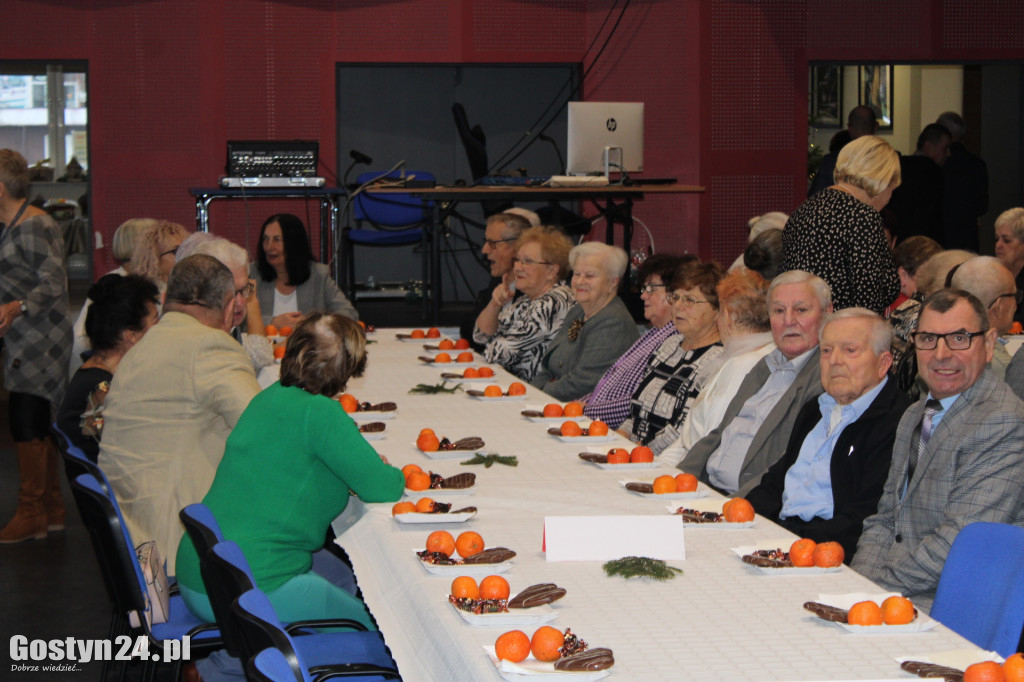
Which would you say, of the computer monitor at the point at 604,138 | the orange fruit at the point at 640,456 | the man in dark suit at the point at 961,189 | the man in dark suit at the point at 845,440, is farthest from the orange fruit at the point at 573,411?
the man in dark suit at the point at 961,189

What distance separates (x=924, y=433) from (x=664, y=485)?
63cm

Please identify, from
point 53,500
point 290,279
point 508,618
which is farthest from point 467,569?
point 290,279

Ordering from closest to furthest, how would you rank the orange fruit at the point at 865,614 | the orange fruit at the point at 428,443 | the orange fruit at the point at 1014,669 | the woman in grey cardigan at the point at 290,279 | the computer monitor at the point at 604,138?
the orange fruit at the point at 1014,669 < the orange fruit at the point at 865,614 < the orange fruit at the point at 428,443 < the woman in grey cardigan at the point at 290,279 < the computer monitor at the point at 604,138

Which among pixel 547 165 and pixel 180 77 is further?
pixel 547 165

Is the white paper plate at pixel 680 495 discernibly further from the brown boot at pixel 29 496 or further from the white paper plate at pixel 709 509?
the brown boot at pixel 29 496

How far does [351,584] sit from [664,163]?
287 inches

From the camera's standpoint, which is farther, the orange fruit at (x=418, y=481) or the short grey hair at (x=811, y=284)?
the short grey hair at (x=811, y=284)

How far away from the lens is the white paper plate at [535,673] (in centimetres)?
168

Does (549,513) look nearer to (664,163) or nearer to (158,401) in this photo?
(158,401)

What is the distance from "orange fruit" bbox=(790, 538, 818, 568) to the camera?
2.26m

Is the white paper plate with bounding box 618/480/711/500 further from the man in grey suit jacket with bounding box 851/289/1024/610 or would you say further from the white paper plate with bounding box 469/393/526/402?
the white paper plate with bounding box 469/393/526/402

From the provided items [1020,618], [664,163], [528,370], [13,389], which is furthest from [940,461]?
[664,163]

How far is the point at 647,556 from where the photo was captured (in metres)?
2.30

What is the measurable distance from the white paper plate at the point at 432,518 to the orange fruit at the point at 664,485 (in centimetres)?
50
